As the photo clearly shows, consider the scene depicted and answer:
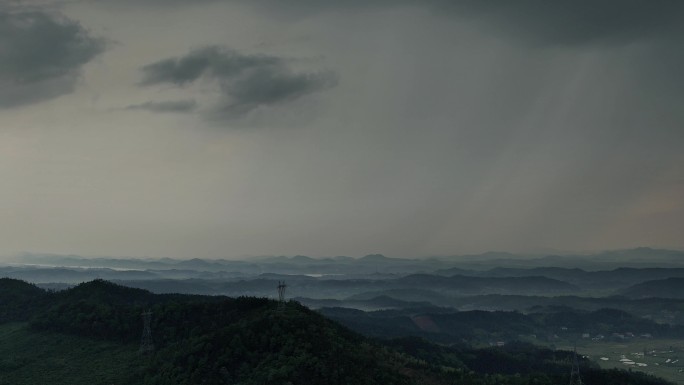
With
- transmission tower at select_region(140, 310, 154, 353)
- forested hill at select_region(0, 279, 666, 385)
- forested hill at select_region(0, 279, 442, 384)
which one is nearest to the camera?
forested hill at select_region(0, 279, 442, 384)

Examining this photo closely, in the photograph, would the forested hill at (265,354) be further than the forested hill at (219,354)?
No

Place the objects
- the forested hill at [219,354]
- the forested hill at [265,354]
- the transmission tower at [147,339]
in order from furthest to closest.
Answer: the transmission tower at [147,339], the forested hill at [219,354], the forested hill at [265,354]

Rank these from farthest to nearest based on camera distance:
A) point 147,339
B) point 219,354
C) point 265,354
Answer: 1. point 147,339
2. point 219,354
3. point 265,354

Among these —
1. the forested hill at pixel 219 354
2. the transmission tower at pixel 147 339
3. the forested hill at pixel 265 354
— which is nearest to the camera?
the forested hill at pixel 265 354

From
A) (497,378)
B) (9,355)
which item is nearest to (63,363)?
(9,355)

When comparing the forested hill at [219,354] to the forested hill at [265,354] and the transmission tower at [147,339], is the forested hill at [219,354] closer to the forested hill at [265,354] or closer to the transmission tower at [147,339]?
the forested hill at [265,354]

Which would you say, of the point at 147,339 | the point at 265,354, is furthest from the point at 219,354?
the point at 147,339

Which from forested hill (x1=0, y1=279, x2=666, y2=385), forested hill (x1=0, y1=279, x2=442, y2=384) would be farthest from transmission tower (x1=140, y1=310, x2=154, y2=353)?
forested hill (x1=0, y1=279, x2=442, y2=384)

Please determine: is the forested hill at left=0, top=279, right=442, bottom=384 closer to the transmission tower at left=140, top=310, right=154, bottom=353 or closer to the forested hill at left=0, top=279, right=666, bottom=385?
the forested hill at left=0, top=279, right=666, bottom=385

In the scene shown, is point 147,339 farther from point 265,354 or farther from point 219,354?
point 265,354

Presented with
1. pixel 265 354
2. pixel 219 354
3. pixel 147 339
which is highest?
pixel 265 354

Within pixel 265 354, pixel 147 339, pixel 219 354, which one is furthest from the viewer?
pixel 147 339

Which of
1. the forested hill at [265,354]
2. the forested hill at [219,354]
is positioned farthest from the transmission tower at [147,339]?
the forested hill at [265,354]
